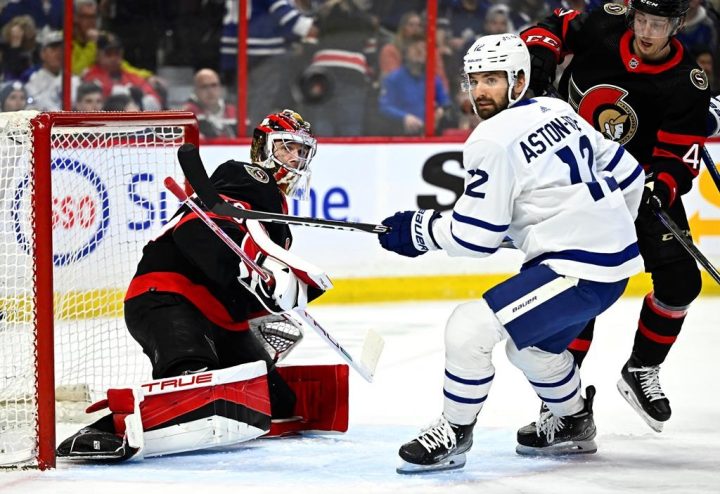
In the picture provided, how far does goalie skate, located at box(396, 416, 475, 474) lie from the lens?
2.91m

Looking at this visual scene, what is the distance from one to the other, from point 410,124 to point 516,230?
129 inches

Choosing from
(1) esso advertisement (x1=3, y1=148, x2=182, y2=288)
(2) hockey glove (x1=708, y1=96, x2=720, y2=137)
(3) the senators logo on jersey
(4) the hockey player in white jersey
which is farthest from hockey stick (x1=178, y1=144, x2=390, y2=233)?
(2) hockey glove (x1=708, y1=96, x2=720, y2=137)

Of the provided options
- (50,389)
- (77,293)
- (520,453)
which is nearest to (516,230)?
(520,453)

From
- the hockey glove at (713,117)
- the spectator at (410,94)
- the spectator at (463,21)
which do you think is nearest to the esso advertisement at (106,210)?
the hockey glove at (713,117)

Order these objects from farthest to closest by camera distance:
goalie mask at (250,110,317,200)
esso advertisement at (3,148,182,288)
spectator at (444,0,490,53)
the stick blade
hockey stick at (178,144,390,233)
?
spectator at (444,0,490,53) < esso advertisement at (3,148,182,288) < goalie mask at (250,110,317,200) < the stick blade < hockey stick at (178,144,390,233)

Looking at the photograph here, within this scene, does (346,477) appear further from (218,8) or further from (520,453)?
(218,8)

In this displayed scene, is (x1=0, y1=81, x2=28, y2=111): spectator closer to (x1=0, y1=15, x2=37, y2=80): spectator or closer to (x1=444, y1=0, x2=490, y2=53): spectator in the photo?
(x1=0, y1=15, x2=37, y2=80): spectator

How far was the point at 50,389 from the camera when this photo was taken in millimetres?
2912

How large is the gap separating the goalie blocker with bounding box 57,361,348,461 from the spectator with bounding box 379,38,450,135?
3.20 m

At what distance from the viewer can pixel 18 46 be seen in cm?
596

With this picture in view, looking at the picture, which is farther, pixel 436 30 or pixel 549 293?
pixel 436 30

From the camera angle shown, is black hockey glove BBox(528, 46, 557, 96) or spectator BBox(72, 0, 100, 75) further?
spectator BBox(72, 0, 100, 75)

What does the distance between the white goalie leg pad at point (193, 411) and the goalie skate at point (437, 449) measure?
0.39 meters

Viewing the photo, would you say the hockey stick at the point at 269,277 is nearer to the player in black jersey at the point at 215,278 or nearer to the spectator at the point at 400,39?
the player in black jersey at the point at 215,278
